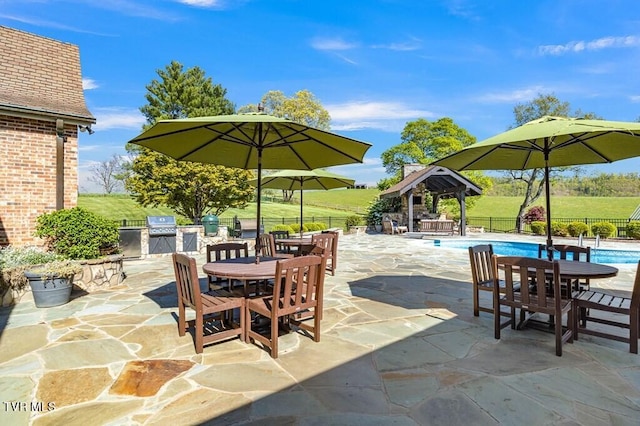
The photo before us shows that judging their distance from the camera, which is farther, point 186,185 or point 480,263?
point 186,185

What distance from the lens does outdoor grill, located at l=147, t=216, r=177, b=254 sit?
9.98 m

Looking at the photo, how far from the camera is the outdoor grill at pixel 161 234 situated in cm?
998

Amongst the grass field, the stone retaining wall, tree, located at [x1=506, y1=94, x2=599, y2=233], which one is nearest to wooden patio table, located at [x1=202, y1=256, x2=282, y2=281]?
the stone retaining wall

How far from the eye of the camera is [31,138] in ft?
22.9

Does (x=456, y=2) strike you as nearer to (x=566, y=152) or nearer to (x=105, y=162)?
(x=566, y=152)

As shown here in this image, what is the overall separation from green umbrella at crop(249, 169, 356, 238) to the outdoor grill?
10.2ft

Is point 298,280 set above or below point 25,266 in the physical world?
above

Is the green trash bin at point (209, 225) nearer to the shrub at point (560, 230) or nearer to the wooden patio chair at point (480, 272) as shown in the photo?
the wooden patio chair at point (480, 272)

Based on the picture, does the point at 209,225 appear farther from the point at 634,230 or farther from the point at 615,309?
the point at 634,230

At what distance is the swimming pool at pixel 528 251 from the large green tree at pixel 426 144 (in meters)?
11.4

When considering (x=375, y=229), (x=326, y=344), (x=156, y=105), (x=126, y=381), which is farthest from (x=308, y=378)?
(x=156, y=105)

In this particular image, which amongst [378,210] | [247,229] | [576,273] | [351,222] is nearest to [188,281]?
[576,273]

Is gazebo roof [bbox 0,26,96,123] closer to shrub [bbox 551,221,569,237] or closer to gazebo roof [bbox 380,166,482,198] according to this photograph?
gazebo roof [bbox 380,166,482,198]

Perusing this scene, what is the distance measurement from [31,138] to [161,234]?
3.99 meters
